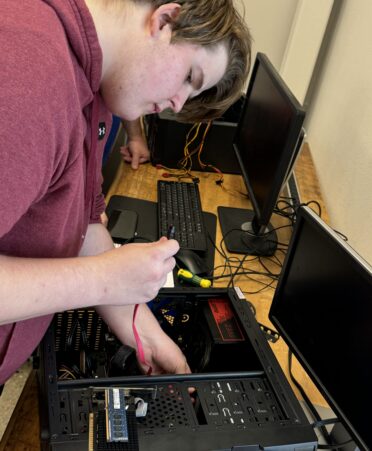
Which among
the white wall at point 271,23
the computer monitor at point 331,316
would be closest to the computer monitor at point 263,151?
the computer monitor at point 331,316

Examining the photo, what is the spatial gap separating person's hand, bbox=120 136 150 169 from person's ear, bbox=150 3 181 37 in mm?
1036

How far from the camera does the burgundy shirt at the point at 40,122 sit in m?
0.47

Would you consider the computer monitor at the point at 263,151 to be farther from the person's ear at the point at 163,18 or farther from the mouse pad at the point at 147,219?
the person's ear at the point at 163,18

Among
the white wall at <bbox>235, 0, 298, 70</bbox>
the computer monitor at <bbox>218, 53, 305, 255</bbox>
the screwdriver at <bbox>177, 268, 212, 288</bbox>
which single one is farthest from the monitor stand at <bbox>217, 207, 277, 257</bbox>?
the white wall at <bbox>235, 0, 298, 70</bbox>

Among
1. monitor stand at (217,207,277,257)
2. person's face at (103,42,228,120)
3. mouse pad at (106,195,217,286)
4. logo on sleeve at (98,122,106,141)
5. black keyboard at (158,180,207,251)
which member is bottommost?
mouse pad at (106,195,217,286)

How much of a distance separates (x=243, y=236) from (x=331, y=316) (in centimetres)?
66

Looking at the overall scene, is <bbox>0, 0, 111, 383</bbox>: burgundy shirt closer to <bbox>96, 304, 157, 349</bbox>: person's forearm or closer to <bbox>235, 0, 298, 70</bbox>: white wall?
<bbox>96, 304, 157, 349</bbox>: person's forearm

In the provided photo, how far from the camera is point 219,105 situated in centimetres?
96

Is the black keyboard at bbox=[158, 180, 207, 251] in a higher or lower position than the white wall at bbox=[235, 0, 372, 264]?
lower

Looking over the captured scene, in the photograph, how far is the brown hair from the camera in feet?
2.10

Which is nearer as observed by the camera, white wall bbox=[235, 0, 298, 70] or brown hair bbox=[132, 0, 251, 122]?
brown hair bbox=[132, 0, 251, 122]

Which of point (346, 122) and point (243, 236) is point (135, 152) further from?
point (346, 122)

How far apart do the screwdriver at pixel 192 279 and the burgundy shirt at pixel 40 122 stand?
1.52ft

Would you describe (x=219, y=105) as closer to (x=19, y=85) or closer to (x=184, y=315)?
(x=184, y=315)
